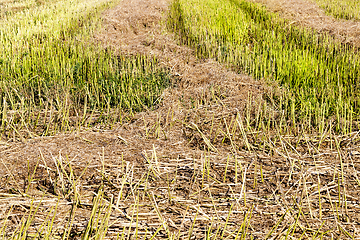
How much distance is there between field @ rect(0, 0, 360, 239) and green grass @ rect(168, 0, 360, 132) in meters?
0.03

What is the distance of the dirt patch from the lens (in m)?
4.51

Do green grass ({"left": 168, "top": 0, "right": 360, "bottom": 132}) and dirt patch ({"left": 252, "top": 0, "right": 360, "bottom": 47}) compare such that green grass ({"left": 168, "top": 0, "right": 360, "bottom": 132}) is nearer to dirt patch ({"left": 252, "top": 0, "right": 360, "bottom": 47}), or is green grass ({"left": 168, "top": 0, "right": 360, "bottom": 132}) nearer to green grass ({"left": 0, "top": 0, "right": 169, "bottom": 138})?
dirt patch ({"left": 252, "top": 0, "right": 360, "bottom": 47})

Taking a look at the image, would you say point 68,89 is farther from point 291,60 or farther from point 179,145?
point 291,60

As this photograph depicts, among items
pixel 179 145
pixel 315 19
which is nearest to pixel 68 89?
pixel 179 145

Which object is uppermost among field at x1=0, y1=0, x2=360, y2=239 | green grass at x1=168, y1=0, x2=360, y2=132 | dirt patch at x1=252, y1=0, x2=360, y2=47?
dirt patch at x1=252, y1=0, x2=360, y2=47

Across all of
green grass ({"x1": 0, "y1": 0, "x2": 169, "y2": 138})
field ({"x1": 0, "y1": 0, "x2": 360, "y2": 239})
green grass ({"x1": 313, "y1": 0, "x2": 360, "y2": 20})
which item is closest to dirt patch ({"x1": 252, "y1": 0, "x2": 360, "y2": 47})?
green grass ({"x1": 313, "y1": 0, "x2": 360, "y2": 20})

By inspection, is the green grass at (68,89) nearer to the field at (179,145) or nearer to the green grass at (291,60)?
the field at (179,145)

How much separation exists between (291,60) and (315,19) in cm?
314

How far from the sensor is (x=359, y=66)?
10.4 feet

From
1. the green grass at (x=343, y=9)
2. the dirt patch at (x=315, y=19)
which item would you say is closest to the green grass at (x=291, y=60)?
the dirt patch at (x=315, y=19)

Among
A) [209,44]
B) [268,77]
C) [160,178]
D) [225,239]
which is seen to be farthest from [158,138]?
[209,44]

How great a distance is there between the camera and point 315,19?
5609 mm

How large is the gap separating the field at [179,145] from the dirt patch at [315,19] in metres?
0.49

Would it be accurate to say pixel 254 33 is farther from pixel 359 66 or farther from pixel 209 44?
pixel 359 66
